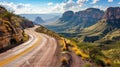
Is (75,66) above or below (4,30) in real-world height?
below

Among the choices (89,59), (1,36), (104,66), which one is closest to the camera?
(104,66)

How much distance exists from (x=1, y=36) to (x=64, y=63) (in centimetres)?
1745

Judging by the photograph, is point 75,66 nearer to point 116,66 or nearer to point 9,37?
point 116,66

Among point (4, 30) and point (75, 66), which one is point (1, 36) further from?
point (75, 66)

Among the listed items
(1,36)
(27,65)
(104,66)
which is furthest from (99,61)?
(1,36)

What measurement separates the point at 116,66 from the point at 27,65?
11.0m

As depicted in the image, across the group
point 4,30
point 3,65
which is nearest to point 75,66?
point 3,65

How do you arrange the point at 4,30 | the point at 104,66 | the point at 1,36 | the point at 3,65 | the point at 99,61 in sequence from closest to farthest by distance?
1. the point at 3,65
2. the point at 104,66
3. the point at 99,61
4. the point at 1,36
5. the point at 4,30

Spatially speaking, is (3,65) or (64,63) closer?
(3,65)

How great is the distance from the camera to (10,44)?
1783 inches

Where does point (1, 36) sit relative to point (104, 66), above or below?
above

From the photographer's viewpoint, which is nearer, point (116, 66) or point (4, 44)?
point (116, 66)

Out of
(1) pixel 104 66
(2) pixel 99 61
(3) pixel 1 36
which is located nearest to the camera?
(1) pixel 104 66

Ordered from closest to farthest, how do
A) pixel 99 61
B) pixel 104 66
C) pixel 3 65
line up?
pixel 3 65
pixel 104 66
pixel 99 61
